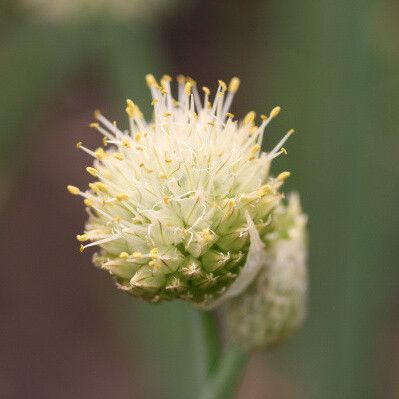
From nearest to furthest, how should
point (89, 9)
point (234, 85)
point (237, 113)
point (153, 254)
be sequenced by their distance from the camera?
point (153, 254) < point (234, 85) < point (89, 9) < point (237, 113)

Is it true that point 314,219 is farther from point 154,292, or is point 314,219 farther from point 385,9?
point 154,292

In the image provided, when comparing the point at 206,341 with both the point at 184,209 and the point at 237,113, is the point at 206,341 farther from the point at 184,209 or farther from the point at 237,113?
the point at 237,113

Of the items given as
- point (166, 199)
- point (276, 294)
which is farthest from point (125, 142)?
point (276, 294)

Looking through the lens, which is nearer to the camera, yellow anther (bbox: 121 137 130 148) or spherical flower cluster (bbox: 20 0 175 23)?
yellow anther (bbox: 121 137 130 148)

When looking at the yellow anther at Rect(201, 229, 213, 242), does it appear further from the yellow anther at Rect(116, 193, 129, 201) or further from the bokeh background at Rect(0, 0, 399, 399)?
the bokeh background at Rect(0, 0, 399, 399)

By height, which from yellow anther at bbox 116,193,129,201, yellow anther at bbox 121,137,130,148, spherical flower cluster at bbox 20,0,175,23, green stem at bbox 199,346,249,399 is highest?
spherical flower cluster at bbox 20,0,175,23

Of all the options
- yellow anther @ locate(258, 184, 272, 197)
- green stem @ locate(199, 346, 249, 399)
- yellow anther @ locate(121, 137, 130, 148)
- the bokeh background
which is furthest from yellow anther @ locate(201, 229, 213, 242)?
the bokeh background
